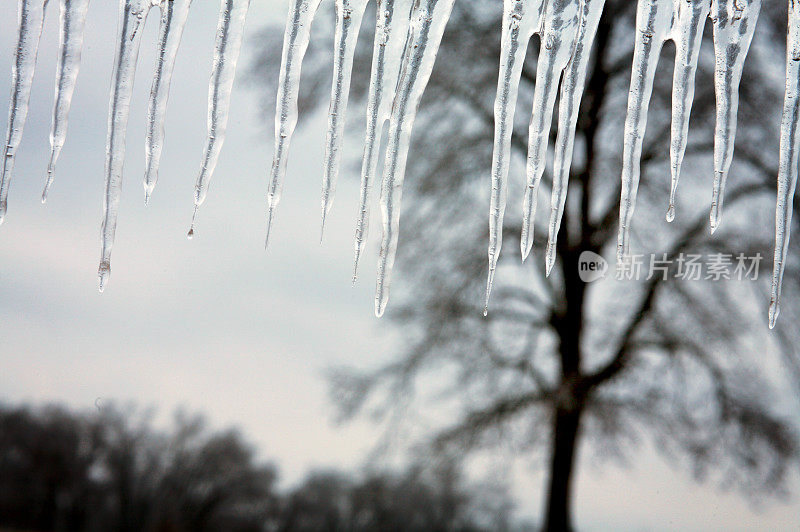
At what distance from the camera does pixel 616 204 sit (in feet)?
13.5

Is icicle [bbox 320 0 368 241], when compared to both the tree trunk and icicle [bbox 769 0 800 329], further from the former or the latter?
the tree trunk

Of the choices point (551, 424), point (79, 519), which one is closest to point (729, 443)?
point (551, 424)

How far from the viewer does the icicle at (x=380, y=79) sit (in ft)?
3.53

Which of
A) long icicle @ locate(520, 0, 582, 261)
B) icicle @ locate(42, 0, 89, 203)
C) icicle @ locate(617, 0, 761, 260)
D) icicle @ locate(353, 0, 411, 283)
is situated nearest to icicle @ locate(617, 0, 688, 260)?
icicle @ locate(617, 0, 761, 260)

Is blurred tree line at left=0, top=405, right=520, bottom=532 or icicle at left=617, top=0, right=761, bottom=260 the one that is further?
blurred tree line at left=0, top=405, right=520, bottom=532

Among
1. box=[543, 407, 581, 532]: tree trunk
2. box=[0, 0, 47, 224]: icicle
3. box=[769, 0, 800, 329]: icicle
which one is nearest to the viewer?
box=[0, 0, 47, 224]: icicle

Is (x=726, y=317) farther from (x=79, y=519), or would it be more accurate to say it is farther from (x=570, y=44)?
(x=79, y=519)

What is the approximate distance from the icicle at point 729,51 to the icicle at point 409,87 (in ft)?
1.58

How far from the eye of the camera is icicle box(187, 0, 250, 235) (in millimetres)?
1082

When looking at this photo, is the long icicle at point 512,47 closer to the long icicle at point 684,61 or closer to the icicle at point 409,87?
the icicle at point 409,87

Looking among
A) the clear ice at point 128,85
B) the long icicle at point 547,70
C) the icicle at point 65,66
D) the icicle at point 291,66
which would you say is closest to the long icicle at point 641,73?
the long icicle at point 547,70

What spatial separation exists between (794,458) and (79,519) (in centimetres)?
455

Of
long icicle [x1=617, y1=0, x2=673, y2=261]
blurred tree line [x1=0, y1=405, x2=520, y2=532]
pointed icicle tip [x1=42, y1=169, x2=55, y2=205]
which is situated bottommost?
blurred tree line [x1=0, y1=405, x2=520, y2=532]

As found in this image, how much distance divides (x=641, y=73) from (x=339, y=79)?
1.71ft
